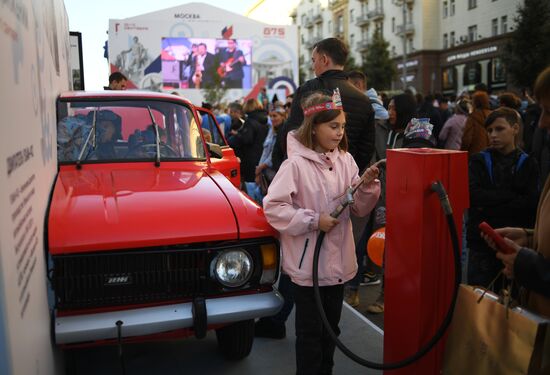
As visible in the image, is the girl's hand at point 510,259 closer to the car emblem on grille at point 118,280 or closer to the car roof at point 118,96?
the car emblem on grille at point 118,280

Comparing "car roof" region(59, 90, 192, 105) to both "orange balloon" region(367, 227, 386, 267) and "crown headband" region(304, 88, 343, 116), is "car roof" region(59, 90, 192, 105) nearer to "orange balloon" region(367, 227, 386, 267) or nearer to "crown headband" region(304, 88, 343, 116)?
"crown headband" region(304, 88, 343, 116)

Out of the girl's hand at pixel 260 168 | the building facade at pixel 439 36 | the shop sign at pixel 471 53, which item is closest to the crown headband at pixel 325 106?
the girl's hand at pixel 260 168

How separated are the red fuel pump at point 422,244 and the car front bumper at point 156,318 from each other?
30.1 inches

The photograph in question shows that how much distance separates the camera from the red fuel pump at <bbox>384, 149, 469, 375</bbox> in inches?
110

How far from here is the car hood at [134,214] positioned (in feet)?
9.62

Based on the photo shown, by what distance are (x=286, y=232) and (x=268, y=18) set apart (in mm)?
96473

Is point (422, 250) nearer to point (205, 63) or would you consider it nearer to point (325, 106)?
point (325, 106)

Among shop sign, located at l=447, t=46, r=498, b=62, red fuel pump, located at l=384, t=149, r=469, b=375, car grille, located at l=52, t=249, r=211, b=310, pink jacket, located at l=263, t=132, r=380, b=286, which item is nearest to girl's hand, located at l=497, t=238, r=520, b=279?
red fuel pump, located at l=384, t=149, r=469, b=375

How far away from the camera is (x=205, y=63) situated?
2577 centimetres

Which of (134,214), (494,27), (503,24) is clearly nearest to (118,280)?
(134,214)

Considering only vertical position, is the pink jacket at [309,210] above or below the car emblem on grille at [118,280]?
above

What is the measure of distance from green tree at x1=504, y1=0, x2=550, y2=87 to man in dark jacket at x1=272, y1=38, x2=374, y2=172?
75.1 ft

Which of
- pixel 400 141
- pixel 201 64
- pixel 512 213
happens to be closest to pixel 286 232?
pixel 512 213

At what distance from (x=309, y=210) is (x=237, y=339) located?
4.18 feet
